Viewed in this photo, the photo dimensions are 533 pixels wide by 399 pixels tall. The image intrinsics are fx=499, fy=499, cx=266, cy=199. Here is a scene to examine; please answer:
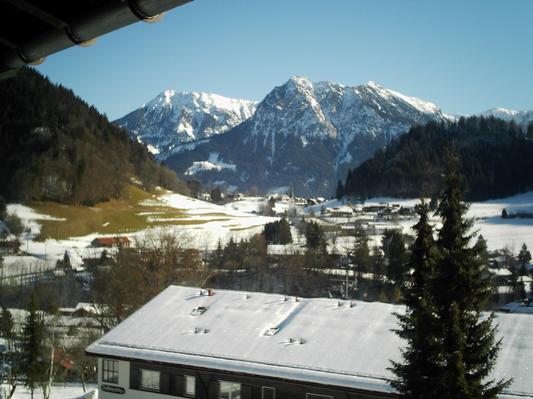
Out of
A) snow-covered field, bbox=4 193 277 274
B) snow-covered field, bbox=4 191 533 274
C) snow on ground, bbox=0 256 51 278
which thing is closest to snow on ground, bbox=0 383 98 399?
snow-covered field, bbox=4 193 277 274

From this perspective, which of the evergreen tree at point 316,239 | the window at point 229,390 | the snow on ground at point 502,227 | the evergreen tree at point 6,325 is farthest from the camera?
the snow on ground at point 502,227

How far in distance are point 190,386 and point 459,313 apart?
1331 cm

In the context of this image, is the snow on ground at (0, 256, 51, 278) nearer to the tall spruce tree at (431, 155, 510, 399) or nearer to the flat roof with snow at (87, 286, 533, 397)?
the flat roof with snow at (87, 286, 533, 397)

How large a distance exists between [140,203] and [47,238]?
53.6 meters

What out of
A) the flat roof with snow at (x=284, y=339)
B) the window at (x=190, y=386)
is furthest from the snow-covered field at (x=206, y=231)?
the window at (x=190, y=386)

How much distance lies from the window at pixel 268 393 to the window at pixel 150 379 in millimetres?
4915

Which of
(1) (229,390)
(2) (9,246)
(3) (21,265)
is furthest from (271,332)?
(2) (9,246)

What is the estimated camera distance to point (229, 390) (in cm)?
2039

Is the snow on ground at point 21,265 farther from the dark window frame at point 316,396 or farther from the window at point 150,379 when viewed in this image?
the dark window frame at point 316,396

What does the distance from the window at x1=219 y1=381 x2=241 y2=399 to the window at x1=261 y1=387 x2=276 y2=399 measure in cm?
107

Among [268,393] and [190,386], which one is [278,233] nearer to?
[190,386]

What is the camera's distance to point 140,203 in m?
175

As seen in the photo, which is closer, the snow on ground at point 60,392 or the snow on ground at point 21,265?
the snow on ground at point 60,392

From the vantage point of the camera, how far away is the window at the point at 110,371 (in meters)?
22.7
